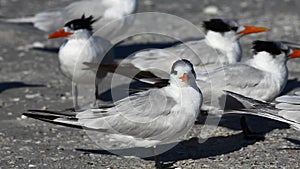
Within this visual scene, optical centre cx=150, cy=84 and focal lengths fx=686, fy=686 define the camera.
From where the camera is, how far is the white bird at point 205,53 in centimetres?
573

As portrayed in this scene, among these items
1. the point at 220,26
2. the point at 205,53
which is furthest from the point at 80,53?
the point at 220,26

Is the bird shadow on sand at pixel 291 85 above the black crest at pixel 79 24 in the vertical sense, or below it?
below

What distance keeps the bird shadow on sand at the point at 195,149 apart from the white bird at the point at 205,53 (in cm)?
82

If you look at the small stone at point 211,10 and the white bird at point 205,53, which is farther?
the small stone at point 211,10

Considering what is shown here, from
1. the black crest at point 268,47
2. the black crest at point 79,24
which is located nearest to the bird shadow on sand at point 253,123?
the black crest at point 268,47

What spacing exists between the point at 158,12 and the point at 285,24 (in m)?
1.73

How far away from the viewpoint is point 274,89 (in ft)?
17.1

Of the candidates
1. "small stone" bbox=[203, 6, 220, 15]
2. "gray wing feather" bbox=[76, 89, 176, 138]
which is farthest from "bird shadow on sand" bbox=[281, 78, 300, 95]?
"small stone" bbox=[203, 6, 220, 15]

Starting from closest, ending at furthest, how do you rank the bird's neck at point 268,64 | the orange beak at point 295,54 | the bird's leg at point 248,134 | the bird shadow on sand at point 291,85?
the bird's leg at point 248,134 < the bird's neck at point 268,64 < the orange beak at point 295,54 < the bird shadow on sand at point 291,85

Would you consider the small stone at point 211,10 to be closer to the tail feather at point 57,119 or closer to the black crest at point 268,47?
the black crest at point 268,47

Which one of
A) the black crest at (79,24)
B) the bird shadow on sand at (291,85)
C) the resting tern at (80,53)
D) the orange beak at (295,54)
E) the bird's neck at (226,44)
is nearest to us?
the orange beak at (295,54)

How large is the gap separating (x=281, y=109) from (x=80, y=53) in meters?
2.17

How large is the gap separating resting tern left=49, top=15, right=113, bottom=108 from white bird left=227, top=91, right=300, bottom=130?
5.77 ft

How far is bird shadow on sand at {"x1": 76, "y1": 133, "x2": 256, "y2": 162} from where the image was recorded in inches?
186
